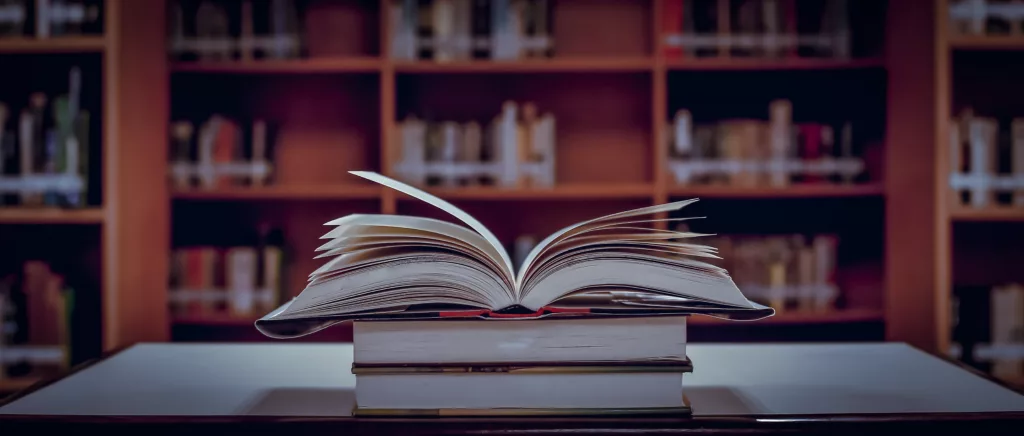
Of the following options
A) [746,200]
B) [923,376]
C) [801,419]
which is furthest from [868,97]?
[801,419]

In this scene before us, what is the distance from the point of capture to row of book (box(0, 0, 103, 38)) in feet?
6.08

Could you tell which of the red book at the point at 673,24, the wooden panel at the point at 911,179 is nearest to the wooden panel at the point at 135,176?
the red book at the point at 673,24

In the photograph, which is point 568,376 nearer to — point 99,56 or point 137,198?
point 137,198

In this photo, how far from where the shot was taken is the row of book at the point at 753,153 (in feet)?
6.52

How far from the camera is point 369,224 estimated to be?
532mm

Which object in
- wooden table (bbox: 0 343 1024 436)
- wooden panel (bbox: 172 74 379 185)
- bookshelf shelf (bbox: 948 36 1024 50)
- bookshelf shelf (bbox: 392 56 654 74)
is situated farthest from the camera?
wooden panel (bbox: 172 74 379 185)

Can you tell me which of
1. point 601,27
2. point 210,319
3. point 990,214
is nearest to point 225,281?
point 210,319

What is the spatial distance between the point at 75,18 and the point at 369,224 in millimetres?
1780

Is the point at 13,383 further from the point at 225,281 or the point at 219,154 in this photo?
the point at 219,154

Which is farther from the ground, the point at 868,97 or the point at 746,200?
the point at 868,97

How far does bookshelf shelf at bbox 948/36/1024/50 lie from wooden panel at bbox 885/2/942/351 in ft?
0.22

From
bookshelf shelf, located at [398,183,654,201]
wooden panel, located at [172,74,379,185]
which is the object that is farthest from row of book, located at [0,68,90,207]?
bookshelf shelf, located at [398,183,654,201]

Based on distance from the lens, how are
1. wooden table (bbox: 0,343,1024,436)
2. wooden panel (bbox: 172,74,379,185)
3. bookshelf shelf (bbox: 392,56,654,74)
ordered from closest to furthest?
wooden table (bbox: 0,343,1024,436) < bookshelf shelf (bbox: 392,56,654,74) < wooden panel (bbox: 172,74,379,185)

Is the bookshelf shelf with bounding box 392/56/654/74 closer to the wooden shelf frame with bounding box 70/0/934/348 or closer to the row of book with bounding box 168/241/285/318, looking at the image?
the wooden shelf frame with bounding box 70/0/934/348
